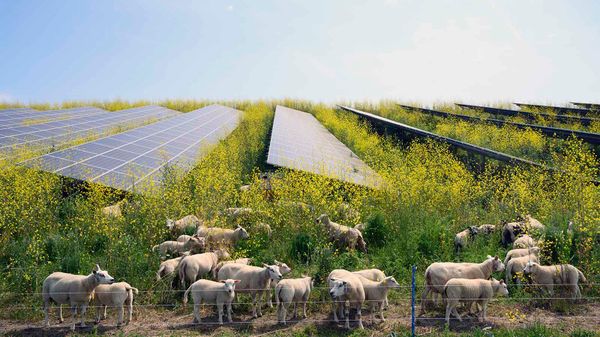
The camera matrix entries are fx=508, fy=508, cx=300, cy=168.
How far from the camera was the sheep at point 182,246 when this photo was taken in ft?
39.2

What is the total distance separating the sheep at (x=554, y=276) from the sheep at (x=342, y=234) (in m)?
4.02

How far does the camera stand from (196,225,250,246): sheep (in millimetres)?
12516

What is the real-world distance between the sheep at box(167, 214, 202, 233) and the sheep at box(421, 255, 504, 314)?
6.24 m

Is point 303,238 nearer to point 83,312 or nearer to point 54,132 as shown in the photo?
point 83,312

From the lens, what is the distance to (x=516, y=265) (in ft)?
36.6

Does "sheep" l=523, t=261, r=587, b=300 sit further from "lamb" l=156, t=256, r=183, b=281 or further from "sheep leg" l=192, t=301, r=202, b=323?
"lamb" l=156, t=256, r=183, b=281

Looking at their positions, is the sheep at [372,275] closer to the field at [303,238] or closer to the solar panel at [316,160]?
the field at [303,238]

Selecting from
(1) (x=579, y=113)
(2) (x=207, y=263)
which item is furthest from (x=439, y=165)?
(1) (x=579, y=113)

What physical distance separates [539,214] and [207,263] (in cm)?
977

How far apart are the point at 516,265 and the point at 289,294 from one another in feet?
17.1

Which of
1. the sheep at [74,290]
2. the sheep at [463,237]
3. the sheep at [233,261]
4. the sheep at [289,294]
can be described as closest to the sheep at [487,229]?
the sheep at [463,237]

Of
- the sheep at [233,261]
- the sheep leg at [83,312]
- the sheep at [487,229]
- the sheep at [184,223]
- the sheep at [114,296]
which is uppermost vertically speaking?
the sheep at [487,229]

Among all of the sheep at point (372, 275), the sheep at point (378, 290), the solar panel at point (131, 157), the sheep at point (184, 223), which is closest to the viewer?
the sheep at point (378, 290)

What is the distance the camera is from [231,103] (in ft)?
240
